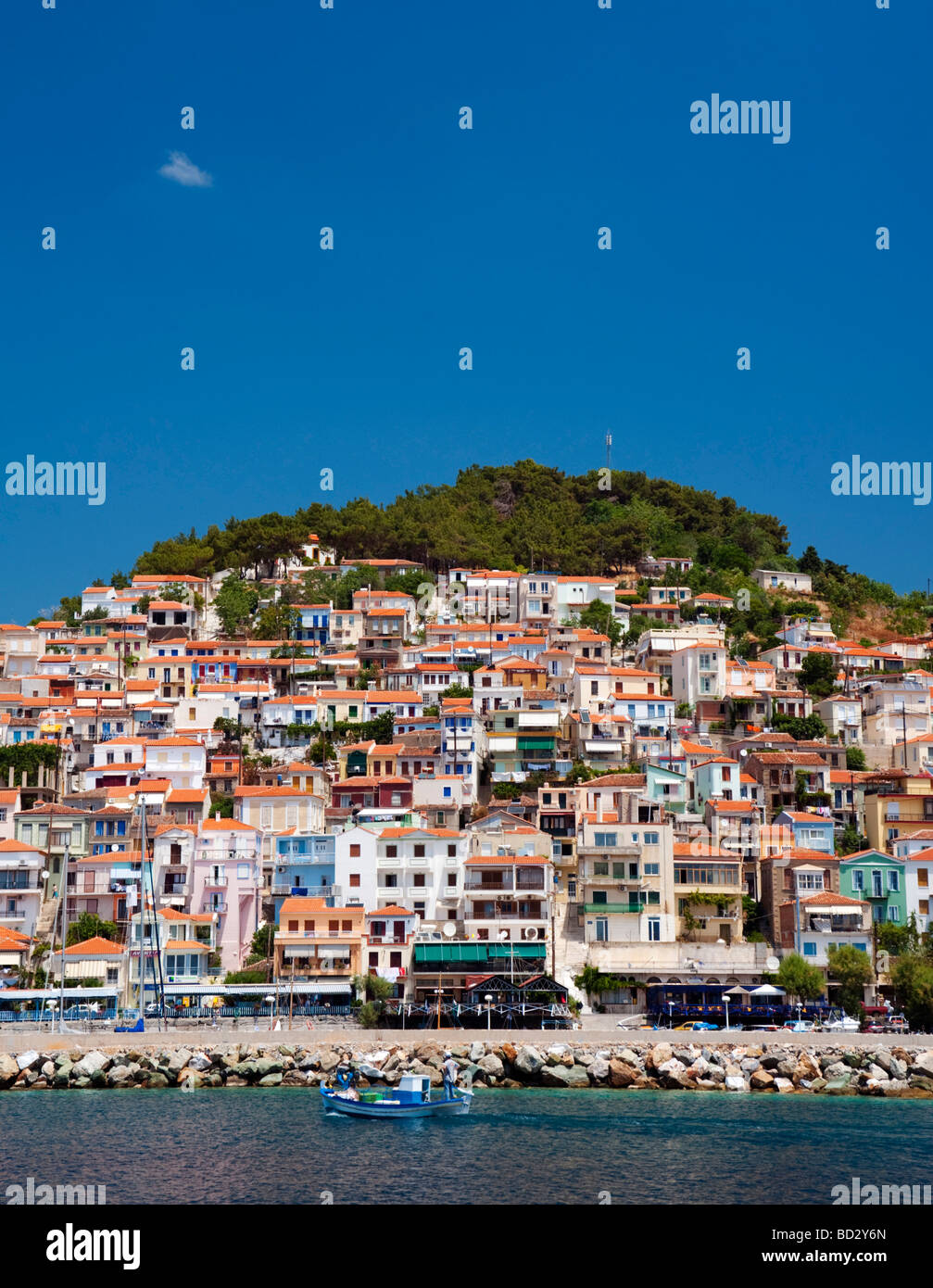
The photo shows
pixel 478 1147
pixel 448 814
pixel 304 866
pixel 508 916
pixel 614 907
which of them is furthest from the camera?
pixel 448 814

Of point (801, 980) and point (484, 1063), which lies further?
point (801, 980)

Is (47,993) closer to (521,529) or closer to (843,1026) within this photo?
(843,1026)

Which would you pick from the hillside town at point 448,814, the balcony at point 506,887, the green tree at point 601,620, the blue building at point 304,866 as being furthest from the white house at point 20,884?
the green tree at point 601,620

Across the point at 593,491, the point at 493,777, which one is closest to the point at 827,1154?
the point at 493,777

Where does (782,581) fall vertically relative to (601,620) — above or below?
above

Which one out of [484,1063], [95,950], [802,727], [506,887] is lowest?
[484,1063]

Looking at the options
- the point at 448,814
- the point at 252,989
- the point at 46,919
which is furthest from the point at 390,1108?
the point at 46,919
